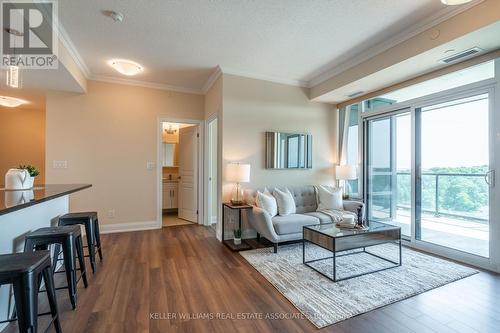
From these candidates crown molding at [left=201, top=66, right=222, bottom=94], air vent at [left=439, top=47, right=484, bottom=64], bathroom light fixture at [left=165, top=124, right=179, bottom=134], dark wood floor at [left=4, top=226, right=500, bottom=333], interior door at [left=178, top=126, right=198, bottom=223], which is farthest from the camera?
bathroom light fixture at [left=165, top=124, right=179, bottom=134]

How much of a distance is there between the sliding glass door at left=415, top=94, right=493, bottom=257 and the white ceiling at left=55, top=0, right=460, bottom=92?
1.39 meters

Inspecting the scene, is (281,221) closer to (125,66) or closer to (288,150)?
(288,150)

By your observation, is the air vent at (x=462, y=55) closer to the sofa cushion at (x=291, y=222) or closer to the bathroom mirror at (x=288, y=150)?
the bathroom mirror at (x=288, y=150)

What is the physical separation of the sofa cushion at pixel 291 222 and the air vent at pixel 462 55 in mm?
2612

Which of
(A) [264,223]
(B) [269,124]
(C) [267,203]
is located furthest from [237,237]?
(B) [269,124]

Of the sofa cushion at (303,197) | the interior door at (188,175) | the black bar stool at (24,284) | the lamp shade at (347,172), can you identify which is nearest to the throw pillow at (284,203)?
the sofa cushion at (303,197)

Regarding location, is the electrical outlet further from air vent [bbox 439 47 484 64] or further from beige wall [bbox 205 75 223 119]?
air vent [bbox 439 47 484 64]

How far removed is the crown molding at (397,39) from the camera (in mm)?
2450

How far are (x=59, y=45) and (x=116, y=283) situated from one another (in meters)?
2.89

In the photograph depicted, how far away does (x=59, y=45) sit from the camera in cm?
296

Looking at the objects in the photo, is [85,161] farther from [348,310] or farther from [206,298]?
[348,310]

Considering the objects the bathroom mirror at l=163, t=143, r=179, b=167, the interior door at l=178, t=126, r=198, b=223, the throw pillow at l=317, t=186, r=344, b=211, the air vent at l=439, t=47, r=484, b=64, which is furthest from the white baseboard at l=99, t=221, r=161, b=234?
the air vent at l=439, t=47, r=484, b=64

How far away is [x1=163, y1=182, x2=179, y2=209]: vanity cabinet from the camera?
597cm

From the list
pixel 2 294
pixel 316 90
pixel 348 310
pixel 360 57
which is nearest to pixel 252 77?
pixel 316 90
